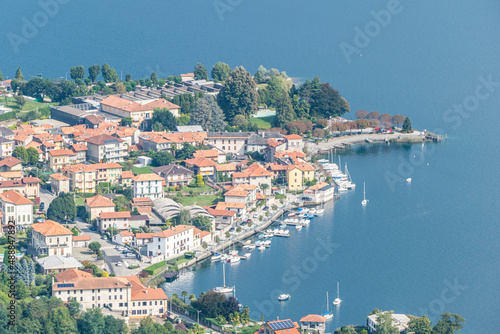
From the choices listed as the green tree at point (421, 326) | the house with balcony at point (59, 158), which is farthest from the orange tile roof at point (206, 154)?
the green tree at point (421, 326)

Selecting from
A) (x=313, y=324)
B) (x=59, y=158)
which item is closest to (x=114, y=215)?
(x=59, y=158)

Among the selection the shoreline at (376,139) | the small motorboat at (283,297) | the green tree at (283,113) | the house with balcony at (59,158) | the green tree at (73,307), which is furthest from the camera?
the green tree at (283,113)

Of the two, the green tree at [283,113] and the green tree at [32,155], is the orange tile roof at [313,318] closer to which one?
the green tree at [32,155]

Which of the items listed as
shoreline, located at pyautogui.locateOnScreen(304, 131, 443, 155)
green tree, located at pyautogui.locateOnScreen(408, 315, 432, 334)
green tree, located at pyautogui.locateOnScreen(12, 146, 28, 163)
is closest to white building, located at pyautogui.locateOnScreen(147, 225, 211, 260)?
green tree, located at pyautogui.locateOnScreen(12, 146, 28, 163)

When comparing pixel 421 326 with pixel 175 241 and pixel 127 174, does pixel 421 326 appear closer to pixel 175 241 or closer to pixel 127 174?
pixel 175 241

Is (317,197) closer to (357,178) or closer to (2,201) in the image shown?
(357,178)
